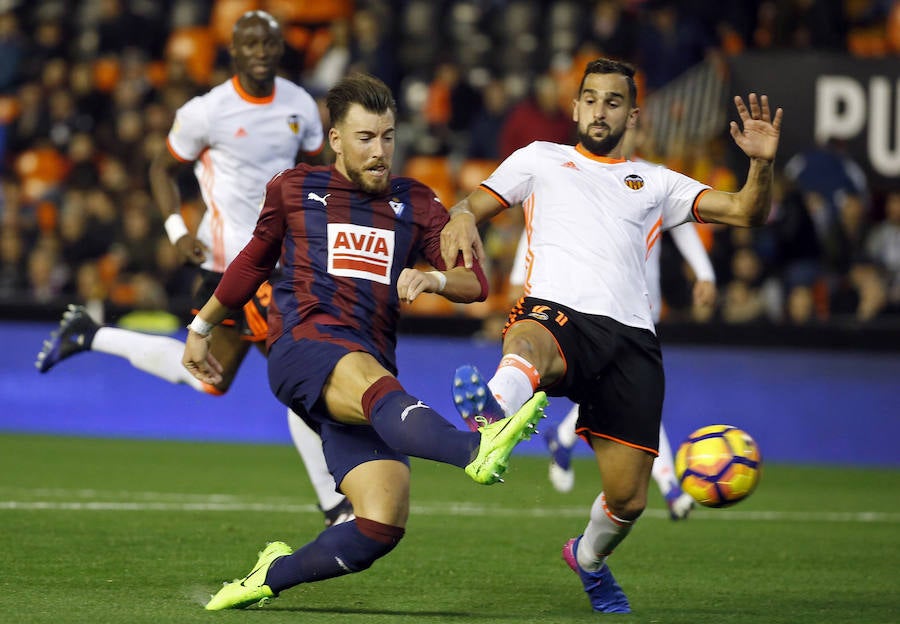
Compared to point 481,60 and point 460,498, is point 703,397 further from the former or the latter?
point 481,60

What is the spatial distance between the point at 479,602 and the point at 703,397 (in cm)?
776

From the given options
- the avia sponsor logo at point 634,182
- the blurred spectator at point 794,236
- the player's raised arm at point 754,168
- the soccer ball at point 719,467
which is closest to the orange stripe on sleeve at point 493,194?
the avia sponsor logo at point 634,182

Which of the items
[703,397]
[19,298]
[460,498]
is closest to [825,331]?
[703,397]

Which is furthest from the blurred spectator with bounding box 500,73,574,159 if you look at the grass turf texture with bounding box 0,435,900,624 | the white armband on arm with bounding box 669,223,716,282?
the white armband on arm with bounding box 669,223,716,282

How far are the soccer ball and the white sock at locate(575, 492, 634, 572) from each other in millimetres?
341

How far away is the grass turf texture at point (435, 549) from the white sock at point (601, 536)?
0.69 ft

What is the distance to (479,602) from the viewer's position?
20.6 ft

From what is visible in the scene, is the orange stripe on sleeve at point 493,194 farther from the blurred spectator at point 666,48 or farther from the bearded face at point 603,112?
the blurred spectator at point 666,48

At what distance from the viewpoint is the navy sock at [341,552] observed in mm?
5477

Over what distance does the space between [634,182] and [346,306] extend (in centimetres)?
139

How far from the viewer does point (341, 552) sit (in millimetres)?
5523

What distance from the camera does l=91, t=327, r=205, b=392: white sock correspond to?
880cm

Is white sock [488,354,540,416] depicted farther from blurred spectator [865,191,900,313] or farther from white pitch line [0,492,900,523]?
blurred spectator [865,191,900,313]

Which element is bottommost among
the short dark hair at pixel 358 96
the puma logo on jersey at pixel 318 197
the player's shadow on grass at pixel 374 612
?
the player's shadow on grass at pixel 374 612
